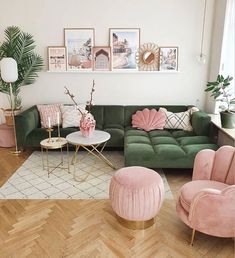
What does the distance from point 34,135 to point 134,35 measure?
2.36m

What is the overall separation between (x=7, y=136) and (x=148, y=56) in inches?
110

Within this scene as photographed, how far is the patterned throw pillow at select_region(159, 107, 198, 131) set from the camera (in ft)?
13.0

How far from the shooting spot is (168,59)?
427cm

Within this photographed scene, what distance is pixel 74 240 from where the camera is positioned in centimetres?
205

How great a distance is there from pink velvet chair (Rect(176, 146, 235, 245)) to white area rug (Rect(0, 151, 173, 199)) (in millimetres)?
659

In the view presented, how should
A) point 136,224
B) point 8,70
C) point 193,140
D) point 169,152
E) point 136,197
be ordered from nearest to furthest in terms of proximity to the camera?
point 136,197
point 136,224
point 169,152
point 193,140
point 8,70

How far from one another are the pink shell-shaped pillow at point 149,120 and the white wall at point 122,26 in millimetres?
484

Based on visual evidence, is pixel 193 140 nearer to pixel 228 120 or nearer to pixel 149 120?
pixel 228 120

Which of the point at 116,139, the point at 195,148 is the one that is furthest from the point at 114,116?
the point at 195,148

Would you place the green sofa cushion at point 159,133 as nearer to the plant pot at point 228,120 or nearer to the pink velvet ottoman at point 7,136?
the plant pot at point 228,120

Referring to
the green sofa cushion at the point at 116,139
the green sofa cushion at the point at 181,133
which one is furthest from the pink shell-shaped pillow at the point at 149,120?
the green sofa cushion at the point at 116,139

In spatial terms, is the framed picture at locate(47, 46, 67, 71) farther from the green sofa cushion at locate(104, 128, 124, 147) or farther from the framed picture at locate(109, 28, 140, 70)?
the green sofa cushion at locate(104, 128, 124, 147)

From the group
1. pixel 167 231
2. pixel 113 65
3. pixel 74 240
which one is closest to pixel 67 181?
pixel 74 240

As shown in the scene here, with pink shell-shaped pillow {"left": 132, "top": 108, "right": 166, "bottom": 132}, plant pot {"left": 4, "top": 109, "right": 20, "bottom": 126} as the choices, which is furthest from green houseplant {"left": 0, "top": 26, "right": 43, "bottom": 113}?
pink shell-shaped pillow {"left": 132, "top": 108, "right": 166, "bottom": 132}
